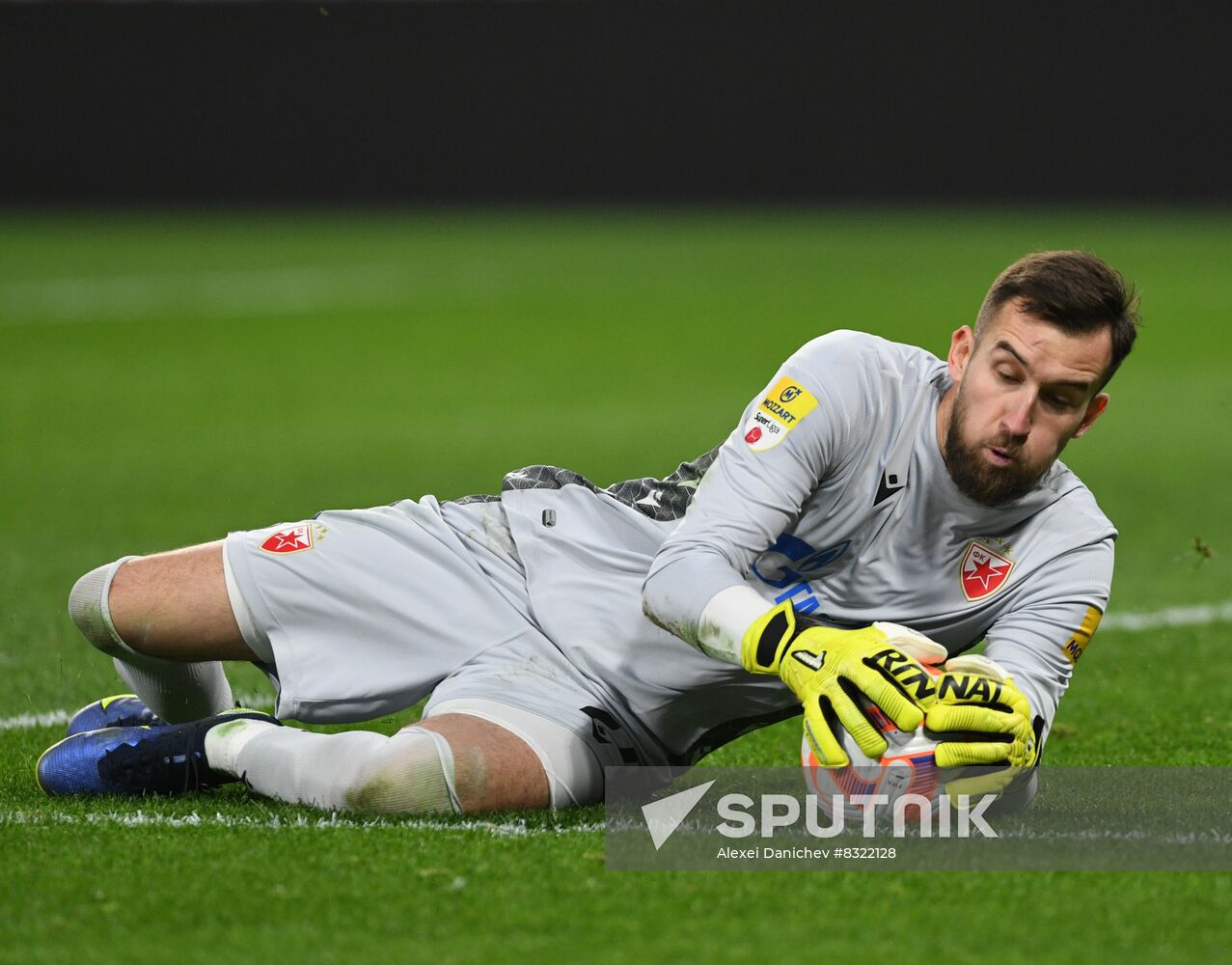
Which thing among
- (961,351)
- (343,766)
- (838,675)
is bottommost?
(343,766)

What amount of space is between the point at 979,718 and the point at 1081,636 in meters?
0.47

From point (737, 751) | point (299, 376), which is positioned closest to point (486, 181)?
point (299, 376)

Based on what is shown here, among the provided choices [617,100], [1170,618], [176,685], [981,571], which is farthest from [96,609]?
[617,100]

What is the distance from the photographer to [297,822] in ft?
11.6

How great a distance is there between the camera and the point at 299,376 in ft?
42.4

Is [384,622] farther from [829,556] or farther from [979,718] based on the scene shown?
[979,718]

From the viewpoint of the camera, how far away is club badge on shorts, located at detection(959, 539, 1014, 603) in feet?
12.4

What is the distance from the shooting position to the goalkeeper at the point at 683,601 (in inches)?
138

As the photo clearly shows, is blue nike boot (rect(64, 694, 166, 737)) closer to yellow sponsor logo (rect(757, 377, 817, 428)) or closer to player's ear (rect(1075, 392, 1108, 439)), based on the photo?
yellow sponsor logo (rect(757, 377, 817, 428))

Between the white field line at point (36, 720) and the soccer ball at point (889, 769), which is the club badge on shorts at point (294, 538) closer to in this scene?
the white field line at point (36, 720)

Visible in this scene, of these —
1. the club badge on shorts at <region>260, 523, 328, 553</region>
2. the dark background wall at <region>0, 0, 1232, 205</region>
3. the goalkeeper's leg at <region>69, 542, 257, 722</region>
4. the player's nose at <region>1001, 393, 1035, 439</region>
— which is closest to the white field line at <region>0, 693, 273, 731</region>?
the goalkeeper's leg at <region>69, 542, 257, 722</region>

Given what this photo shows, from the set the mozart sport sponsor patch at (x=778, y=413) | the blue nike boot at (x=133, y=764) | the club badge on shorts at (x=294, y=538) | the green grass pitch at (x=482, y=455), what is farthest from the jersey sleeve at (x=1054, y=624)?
the blue nike boot at (x=133, y=764)

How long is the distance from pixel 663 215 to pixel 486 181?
102 inches

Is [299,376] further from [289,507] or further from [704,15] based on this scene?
[704,15]
